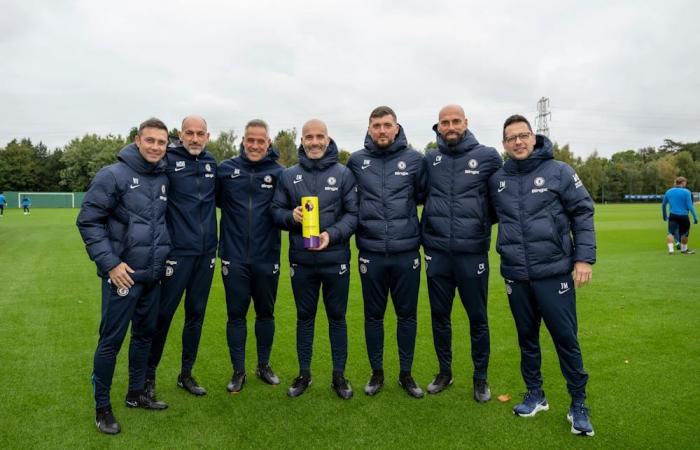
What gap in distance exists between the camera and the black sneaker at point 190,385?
4.61 metres

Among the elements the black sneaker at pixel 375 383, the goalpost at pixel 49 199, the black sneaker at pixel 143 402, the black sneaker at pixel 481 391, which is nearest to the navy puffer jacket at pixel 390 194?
the black sneaker at pixel 375 383

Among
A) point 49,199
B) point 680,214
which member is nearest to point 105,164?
point 49,199

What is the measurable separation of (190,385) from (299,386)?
3.42ft

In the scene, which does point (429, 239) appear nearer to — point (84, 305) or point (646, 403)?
point (646, 403)

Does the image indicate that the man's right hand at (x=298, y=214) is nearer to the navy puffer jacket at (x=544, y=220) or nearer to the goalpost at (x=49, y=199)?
the navy puffer jacket at (x=544, y=220)

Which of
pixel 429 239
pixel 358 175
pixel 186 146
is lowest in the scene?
pixel 429 239

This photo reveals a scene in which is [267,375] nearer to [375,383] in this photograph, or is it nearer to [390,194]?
[375,383]

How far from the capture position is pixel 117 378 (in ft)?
16.5

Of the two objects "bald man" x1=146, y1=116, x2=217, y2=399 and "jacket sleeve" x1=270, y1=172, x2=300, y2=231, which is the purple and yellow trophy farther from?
"bald man" x1=146, y1=116, x2=217, y2=399

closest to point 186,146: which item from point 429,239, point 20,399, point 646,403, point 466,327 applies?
point 429,239

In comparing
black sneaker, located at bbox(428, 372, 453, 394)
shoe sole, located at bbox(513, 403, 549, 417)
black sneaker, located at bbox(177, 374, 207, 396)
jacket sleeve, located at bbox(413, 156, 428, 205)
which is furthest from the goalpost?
shoe sole, located at bbox(513, 403, 549, 417)

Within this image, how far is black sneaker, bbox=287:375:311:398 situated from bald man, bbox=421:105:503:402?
1173 millimetres

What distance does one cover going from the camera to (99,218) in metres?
3.87

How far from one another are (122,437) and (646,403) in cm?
434
